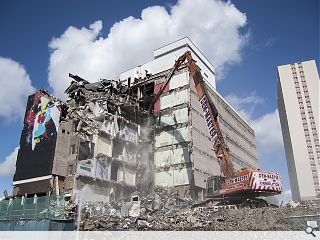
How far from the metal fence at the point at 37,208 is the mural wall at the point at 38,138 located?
636 cm

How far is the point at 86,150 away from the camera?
38.9 m

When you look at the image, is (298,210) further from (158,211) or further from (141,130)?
(141,130)

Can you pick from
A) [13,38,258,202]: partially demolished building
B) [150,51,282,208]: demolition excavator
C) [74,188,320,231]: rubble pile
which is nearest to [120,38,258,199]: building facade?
[13,38,258,202]: partially demolished building

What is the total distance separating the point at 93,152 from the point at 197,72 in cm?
1675

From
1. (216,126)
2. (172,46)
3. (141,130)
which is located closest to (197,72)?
(216,126)

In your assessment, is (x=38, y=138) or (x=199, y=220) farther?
(x=38, y=138)

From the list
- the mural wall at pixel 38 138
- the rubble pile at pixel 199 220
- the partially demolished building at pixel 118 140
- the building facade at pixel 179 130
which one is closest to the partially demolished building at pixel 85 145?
the mural wall at pixel 38 138

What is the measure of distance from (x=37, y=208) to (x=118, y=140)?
52.3 ft

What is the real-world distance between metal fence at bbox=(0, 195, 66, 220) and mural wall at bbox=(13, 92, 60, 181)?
6.36 m

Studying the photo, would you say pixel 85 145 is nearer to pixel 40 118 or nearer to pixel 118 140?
pixel 118 140

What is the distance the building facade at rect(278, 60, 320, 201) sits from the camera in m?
96.3

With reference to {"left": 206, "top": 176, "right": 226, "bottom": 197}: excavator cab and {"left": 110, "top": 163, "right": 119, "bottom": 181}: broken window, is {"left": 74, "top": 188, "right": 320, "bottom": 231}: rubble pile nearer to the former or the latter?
{"left": 206, "top": 176, "right": 226, "bottom": 197}: excavator cab

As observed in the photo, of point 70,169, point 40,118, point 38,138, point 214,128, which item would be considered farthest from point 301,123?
point 38,138
